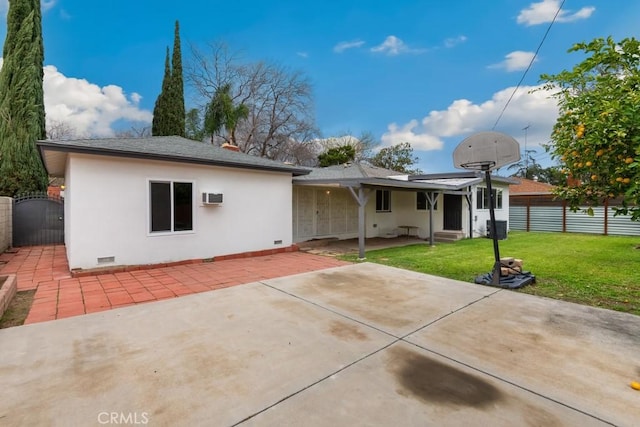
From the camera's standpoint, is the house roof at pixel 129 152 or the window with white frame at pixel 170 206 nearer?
the house roof at pixel 129 152

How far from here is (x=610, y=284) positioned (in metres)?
5.82

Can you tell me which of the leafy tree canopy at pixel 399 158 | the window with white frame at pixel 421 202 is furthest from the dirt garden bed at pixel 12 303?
the leafy tree canopy at pixel 399 158

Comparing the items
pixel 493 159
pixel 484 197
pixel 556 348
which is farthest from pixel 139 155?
pixel 484 197

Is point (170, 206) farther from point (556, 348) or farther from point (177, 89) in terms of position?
point (177, 89)

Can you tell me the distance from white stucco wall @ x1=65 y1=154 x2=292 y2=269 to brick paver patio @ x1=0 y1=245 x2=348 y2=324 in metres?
0.45

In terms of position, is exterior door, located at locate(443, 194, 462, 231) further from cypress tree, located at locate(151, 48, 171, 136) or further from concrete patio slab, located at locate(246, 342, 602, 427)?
cypress tree, located at locate(151, 48, 171, 136)

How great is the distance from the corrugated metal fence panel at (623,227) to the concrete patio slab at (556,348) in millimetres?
13349

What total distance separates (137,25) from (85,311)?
17.0m

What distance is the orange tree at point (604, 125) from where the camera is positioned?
355cm

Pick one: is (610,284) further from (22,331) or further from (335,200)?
(22,331)

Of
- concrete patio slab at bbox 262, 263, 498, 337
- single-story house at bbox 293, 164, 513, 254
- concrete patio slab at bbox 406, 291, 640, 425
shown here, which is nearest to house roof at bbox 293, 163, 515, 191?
single-story house at bbox 293, 164, 513, 254

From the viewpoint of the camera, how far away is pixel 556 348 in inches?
126

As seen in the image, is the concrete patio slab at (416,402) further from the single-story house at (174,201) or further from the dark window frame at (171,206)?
the dark window frame at (171,206)

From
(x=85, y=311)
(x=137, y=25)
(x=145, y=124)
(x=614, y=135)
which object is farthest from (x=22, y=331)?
(x=145, y=124)
